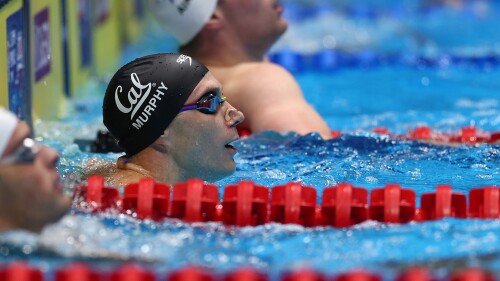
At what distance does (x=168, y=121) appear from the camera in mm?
3115

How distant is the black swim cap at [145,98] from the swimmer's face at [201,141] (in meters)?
0.04

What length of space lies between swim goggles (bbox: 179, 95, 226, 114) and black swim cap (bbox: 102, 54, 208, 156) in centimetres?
3

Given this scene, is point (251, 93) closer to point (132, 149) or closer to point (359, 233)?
point (132, 149)

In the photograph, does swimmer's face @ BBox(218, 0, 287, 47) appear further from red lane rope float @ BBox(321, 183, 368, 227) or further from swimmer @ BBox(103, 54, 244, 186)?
red lane rope float @ BBox(321, 183, 368, 227)

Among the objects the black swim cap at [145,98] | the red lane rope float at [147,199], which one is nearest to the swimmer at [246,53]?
the black swim cap at [145,98]

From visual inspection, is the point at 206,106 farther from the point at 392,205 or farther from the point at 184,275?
the point at 184,275

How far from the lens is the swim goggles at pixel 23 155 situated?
241cm

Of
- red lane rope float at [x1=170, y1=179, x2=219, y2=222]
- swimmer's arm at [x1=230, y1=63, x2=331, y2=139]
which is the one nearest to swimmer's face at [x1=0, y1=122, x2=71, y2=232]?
red lane rope float at [x1=170, y1=179, x2=219, y2=222]

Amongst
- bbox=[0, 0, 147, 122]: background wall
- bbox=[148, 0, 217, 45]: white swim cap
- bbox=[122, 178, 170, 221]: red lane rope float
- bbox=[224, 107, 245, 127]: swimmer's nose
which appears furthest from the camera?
bbox=[148, 0, 217, 45]: white swim cap

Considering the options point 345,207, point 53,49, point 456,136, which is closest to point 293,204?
point 345,207

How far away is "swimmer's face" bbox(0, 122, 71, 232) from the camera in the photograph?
94.4 inches

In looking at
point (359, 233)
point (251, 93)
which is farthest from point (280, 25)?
point (359, 233)

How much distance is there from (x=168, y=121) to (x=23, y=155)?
762 mm

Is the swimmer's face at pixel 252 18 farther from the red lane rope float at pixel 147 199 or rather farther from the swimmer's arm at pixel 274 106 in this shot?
the red lane rope float at pixel 147 199
